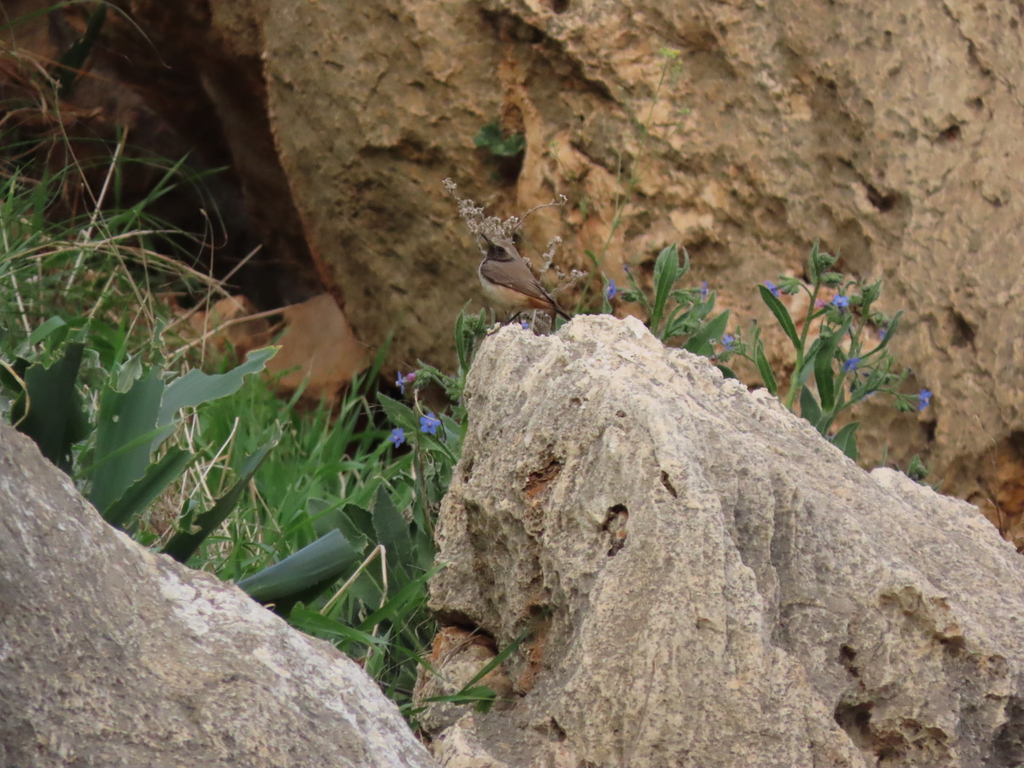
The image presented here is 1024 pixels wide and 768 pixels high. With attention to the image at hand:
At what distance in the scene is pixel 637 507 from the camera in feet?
6.41

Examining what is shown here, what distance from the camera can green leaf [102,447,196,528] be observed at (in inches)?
98.3

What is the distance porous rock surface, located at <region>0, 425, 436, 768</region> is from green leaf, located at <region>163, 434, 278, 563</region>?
724mm

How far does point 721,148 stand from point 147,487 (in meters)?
2.56

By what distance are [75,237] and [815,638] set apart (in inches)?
153

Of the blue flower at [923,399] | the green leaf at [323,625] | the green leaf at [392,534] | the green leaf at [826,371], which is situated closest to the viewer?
the green leaf at [323,625]

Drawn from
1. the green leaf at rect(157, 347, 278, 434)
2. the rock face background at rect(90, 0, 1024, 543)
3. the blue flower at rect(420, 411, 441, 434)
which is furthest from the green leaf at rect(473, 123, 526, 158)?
the green leaf at rect(157, 347, 278, 434)

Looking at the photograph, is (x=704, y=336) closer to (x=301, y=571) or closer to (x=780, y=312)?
(x=780, y=312)

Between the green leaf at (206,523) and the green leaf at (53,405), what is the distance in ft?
1.14

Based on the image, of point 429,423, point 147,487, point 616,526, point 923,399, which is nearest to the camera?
point 616,526

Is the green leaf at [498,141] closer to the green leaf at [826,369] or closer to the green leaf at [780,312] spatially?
the green leaf at [780,312]

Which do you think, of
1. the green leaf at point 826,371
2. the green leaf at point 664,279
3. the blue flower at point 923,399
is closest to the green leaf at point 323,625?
the green leaf at point 664,279

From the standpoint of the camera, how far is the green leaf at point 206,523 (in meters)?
2.48

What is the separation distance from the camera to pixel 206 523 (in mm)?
2557

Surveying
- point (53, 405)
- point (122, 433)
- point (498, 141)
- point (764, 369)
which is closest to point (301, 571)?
point (122, 433)
